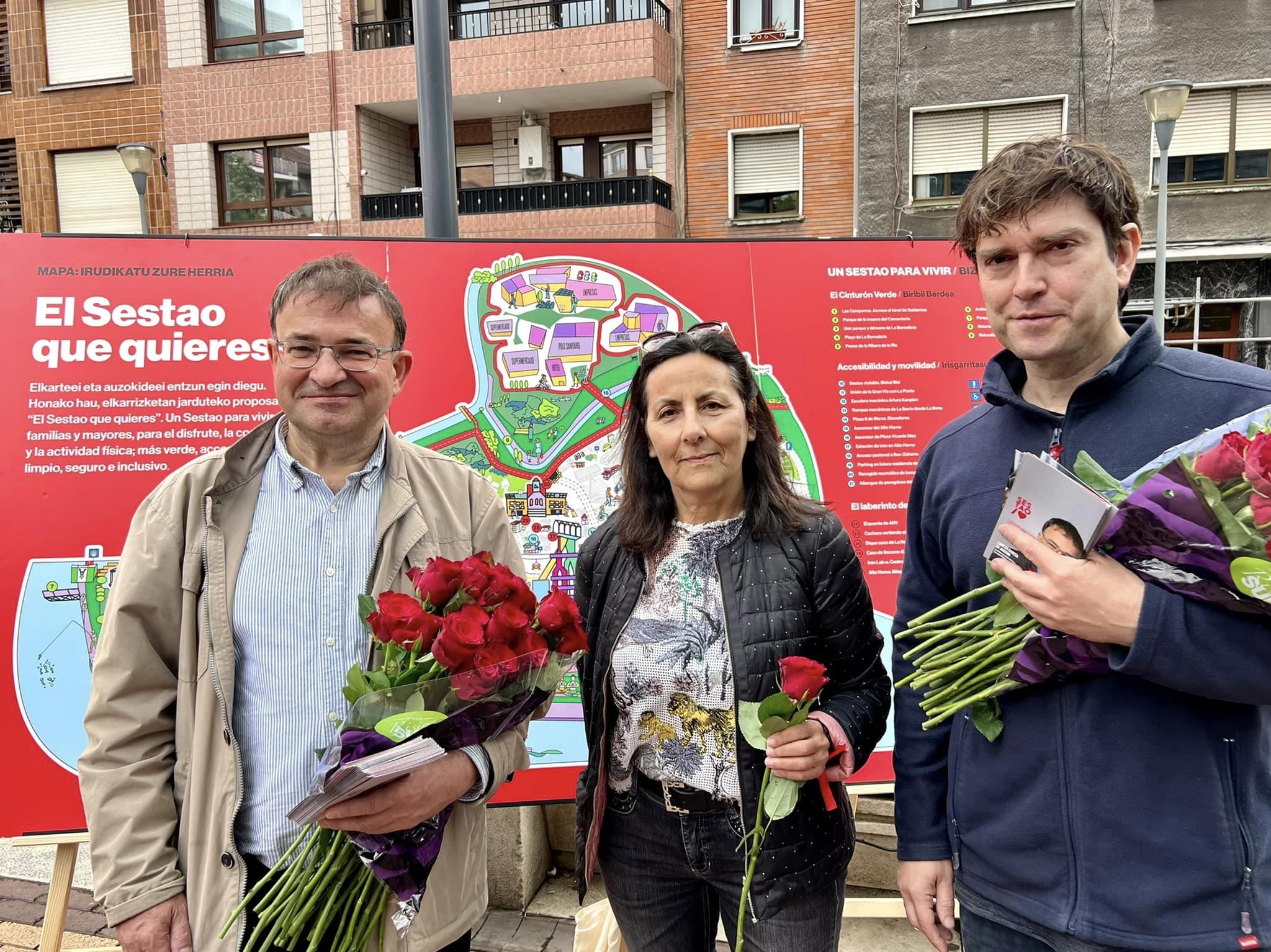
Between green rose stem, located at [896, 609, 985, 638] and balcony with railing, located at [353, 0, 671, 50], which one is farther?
balcony with railing, located at [353, 0, 671, 50]

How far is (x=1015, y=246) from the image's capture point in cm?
140

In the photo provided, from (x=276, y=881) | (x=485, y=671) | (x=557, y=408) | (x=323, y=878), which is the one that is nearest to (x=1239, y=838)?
(x=485, y=671)

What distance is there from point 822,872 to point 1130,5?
1483 cm

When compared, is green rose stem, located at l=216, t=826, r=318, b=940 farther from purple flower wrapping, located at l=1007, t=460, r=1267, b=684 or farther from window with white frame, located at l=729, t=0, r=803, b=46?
window with white frame, located at l=729, t=0, r=803, b=46

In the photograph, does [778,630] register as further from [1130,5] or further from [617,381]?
[1130,5]

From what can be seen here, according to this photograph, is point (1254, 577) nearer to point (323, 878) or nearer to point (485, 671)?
point (485, 671)

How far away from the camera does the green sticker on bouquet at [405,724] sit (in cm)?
124

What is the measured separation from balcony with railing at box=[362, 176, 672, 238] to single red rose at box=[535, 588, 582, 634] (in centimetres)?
1223

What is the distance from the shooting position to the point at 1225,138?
1193 cm

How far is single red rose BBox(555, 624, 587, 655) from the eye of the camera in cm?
145

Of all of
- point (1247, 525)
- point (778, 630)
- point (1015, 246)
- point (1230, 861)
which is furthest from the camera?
point (778, 630)

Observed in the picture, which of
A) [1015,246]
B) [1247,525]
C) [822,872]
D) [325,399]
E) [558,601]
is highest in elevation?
[1015,246]

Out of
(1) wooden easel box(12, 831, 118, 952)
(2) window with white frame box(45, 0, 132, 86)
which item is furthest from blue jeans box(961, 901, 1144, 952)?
(2) window with white frame box(45, 0, 132, 86)

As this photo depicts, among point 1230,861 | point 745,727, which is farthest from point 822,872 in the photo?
point 1230,861
